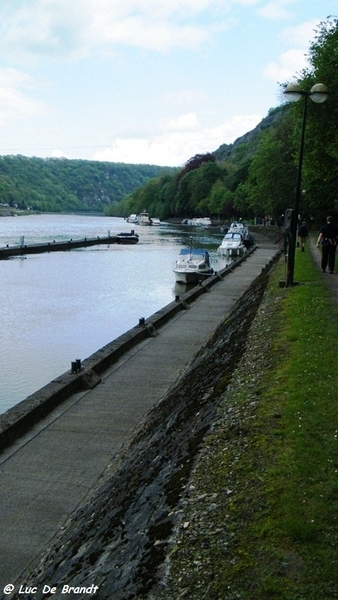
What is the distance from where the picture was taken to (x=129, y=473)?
8461mm

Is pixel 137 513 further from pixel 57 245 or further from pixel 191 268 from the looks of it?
pixel 57 245

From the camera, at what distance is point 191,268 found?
133 feet

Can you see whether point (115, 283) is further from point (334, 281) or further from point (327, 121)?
point (334, 281)

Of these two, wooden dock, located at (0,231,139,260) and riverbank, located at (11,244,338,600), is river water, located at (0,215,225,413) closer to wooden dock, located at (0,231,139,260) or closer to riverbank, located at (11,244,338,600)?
wooden dock, located at (0,231,139,260)

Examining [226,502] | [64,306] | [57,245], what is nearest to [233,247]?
[57,245]

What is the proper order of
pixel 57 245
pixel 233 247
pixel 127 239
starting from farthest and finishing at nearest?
pixel 127 239
pixel 57 245
pixel 233 247

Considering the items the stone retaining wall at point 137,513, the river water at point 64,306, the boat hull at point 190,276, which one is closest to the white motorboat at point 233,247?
the river water at point 64,306

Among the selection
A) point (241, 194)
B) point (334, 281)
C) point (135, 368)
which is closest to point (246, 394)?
point (135, 368)

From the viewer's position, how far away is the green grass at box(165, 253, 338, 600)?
15.3 feet

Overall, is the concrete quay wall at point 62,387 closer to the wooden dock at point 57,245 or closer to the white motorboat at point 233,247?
the wooden dock at point 57,245

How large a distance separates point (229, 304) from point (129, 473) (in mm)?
19285

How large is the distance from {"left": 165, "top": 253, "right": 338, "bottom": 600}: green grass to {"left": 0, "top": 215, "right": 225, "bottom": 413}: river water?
7.48 metres

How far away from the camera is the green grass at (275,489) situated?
4.66 metres

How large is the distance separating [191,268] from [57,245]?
106ft
